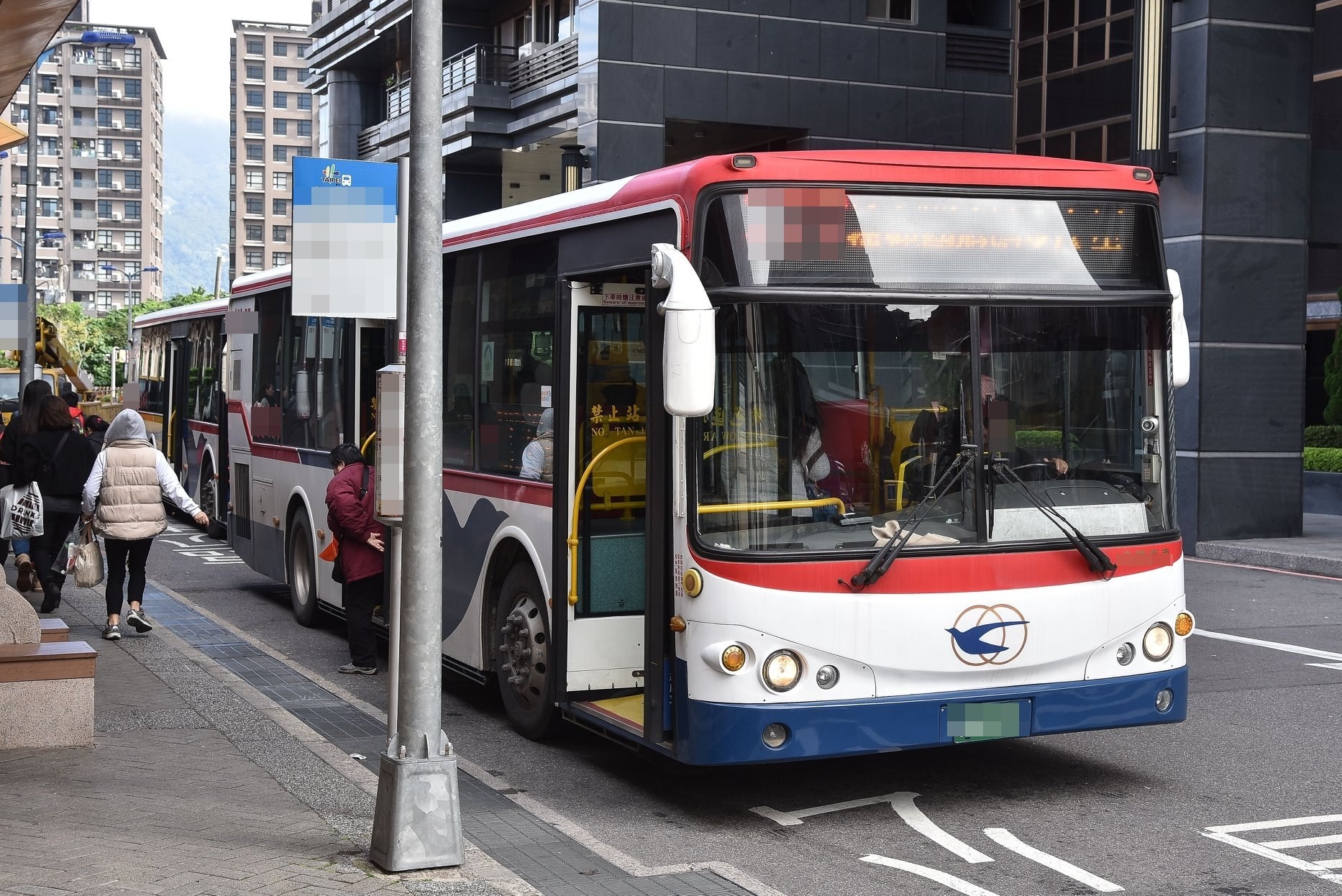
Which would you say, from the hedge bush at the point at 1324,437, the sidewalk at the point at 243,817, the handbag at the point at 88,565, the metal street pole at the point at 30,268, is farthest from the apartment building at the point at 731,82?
the sidewalk at the point at 243,817

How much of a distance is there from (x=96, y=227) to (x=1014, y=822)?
152 meters

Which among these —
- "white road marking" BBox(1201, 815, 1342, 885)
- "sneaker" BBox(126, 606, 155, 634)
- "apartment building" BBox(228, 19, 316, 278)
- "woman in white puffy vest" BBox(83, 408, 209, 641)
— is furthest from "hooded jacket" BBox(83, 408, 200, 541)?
"apartment building" BBox(228, 19, 316, 278)

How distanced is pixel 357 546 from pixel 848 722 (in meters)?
4.81

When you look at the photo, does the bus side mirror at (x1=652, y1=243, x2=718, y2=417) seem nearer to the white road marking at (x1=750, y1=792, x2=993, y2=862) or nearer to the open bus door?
the open bus door

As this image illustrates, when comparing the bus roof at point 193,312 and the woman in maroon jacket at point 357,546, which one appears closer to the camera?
the woman in maroon jacket at point 357,546

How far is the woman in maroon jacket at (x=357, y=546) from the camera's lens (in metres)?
10.3

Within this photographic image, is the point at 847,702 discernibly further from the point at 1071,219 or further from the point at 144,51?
the point at 144,51

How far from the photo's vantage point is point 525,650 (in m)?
8.41

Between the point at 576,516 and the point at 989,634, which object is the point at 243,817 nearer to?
the point at 576,516

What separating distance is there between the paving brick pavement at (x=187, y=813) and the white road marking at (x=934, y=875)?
4.97ft

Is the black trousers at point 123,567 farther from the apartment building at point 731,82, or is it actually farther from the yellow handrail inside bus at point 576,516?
the apartment building at point 731,82

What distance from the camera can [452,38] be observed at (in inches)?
1346

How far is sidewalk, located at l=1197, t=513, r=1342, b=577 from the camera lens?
16672 mm

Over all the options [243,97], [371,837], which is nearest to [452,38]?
[371,837]
